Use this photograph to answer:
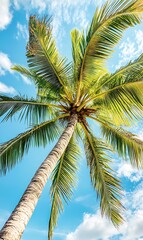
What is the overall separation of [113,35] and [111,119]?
8.31ft

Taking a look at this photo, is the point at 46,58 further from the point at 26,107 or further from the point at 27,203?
the point at 27,203

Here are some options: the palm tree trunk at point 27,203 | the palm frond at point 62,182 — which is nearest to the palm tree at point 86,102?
the palm frond at point 62,182

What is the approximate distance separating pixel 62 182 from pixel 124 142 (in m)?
2.22

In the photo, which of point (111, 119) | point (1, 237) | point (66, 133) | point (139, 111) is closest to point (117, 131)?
point (111, 119)

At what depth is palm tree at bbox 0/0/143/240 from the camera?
24.7 feet

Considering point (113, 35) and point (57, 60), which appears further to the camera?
point (57, 60)

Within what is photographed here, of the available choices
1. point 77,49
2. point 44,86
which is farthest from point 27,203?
point 77,49

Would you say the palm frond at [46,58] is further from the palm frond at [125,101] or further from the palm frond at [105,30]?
the palm frond at [125,101]

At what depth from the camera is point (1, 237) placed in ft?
11.1

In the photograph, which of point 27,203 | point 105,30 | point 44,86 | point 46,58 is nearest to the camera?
point 27,203

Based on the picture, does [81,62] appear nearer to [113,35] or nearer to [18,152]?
[113,35]

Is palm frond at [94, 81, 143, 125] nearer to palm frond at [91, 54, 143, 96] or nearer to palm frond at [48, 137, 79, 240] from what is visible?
palm frond at [91, 54, 143, 96]

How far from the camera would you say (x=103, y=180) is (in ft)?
27.1

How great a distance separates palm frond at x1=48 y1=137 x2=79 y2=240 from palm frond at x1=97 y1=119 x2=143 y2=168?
120 centimetres
